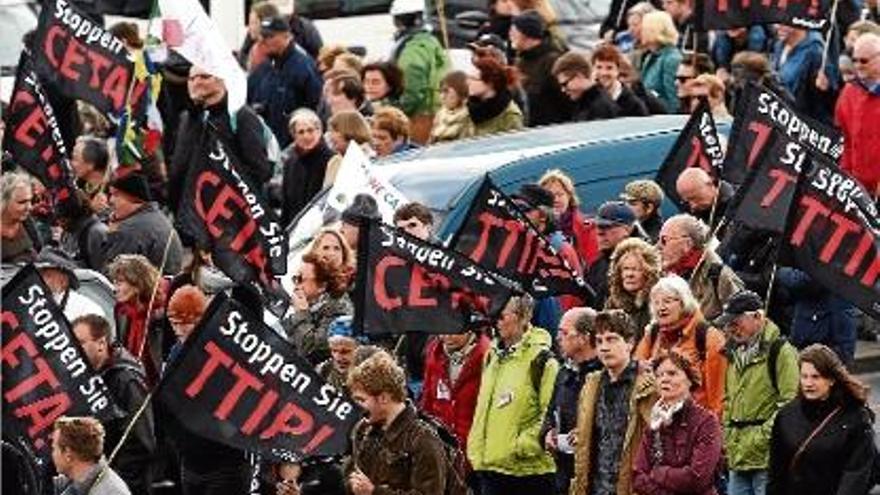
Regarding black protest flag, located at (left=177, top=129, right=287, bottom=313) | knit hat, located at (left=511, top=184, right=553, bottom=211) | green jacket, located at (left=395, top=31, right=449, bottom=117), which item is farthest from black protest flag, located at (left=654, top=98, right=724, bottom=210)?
green jacket, located at (left=395, top=31, right=449, bottom=117)

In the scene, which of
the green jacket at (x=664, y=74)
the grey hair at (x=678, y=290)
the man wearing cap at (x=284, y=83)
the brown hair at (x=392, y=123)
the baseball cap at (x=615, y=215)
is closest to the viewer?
the grey hair at (x=678, y=290)

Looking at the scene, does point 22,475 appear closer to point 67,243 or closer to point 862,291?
point 862,291

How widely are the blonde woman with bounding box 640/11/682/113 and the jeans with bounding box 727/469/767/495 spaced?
754 centimetres

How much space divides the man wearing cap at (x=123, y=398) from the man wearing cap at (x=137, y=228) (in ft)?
9.58

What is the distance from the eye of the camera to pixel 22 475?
58.7ft

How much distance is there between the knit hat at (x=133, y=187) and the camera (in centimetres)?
2319

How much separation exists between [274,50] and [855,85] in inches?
204

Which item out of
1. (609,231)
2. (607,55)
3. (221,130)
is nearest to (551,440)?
(609,231)

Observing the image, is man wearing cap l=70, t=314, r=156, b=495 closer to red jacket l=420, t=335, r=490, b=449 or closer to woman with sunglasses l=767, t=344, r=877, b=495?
red jacket l=420, t=335, r=490, b=449

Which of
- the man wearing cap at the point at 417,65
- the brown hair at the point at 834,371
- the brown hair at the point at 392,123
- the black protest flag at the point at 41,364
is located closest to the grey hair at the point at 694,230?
the brown hair at the point at 834,371

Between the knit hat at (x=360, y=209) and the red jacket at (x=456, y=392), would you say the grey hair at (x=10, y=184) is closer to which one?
the knit hat at (x=360, y=209)

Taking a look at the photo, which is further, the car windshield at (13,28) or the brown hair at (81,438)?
the car windshield at (13,28)

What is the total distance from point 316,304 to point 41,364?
2285 mm

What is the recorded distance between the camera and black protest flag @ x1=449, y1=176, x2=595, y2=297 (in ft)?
68.1
